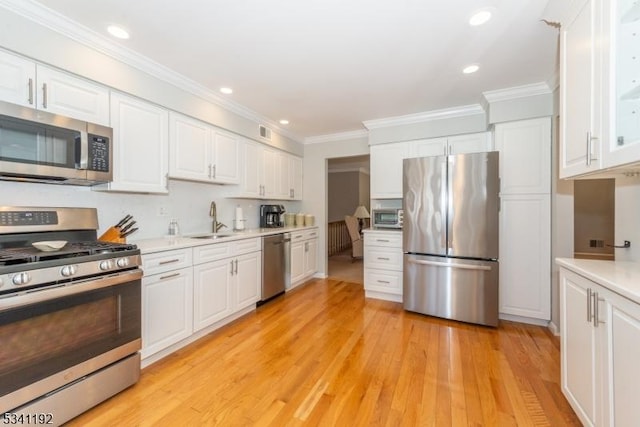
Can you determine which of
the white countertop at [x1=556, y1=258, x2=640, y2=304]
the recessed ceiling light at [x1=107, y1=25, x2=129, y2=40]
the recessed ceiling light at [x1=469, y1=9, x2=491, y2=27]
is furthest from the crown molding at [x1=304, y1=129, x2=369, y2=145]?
the white countertop at [x1=556, y1=258, x2=640, y2=304]

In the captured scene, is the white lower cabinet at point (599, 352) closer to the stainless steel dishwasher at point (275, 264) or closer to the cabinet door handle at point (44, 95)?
the stainless steel dishwasher at point (275, 264)

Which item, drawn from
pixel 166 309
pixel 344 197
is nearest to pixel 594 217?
pixel 344 197

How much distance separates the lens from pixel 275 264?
3709 millimetres

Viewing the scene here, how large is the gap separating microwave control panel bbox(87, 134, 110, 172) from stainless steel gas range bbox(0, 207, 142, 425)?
385 millimetres

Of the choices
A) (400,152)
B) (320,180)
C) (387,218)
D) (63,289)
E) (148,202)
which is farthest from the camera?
→ (320,180)

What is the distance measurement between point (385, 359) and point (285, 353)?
0.86 meters

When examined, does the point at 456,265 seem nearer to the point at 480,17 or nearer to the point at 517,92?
the point at 517,92

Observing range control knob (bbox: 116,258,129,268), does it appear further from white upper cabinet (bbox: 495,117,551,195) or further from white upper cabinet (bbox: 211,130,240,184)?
white upper cabinet (bbox: 495,117,551,195)

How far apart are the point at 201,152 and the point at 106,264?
1618mm

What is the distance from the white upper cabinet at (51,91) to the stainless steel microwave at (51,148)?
139mm

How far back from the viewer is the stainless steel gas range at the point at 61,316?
1.35 m

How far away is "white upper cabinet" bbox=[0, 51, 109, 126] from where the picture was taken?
1.66 metres

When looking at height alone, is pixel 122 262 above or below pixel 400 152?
below

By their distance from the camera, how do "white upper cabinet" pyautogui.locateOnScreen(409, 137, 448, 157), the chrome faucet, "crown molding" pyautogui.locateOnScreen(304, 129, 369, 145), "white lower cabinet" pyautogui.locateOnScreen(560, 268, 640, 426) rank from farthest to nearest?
"crown molding" pyautogui.locateOnScreen(304, 129, 369, 145)
"white upper cabinet" pyautogui.locateOnScreen(409, 137, 448, 157)
the chrome faucet
"white lower cabinet" pyautogui.locateOnScreen(560, 268, 640, 426)
